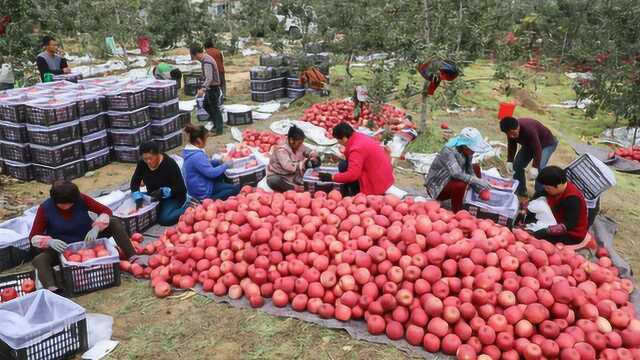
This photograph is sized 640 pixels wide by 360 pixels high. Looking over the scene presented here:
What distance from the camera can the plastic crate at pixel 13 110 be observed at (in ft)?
24.4

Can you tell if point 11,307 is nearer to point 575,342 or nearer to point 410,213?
point 410,213

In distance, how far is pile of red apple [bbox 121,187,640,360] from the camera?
12.4 feet

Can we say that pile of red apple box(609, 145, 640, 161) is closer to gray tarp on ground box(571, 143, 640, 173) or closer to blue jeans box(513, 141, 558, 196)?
gray tarp on ground box(571, 143, 640, 173)

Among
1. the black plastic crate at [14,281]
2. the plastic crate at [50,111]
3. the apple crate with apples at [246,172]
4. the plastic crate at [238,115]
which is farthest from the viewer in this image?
the plastic crate at [238,115]

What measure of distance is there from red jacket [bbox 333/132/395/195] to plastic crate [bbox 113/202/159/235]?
7.18ft

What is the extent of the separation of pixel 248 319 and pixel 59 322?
1.42 m

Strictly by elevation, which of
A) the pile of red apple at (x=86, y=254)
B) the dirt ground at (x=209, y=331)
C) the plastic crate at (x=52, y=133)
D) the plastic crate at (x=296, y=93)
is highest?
the plastic crate at (x=52, y=133)

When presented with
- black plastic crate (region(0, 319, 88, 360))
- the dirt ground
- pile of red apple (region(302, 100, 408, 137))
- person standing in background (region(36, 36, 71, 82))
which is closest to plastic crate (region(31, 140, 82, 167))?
the dirt ground

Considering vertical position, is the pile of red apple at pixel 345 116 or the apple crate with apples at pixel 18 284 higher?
the pile of red apple at pixel 345 116

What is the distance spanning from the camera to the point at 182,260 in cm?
498

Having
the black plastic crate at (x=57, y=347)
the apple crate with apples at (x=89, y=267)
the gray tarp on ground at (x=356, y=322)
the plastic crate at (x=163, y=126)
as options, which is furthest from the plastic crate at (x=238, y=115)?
the black plastic crate at (x=57, y=347)

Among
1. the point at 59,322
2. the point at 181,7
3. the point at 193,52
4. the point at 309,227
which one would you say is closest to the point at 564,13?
the point at 181,7

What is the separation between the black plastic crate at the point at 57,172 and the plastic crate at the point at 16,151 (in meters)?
0.19

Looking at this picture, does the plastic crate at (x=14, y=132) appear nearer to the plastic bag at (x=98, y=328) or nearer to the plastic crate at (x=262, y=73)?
the plastic bag at (x=98, y=328)
